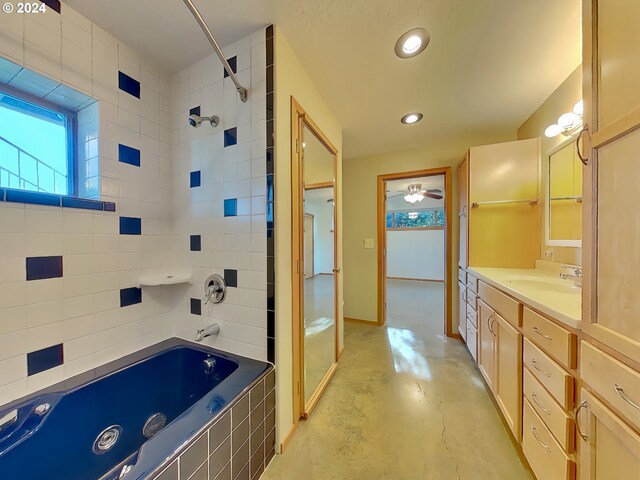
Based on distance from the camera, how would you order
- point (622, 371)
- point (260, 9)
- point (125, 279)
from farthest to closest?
1. point (125, 279)
2. point (260, 9)
3. point (622, 371)

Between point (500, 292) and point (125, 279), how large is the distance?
238 cm

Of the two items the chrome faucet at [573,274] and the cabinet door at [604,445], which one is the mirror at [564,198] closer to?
the chrome faucet at [573,274]

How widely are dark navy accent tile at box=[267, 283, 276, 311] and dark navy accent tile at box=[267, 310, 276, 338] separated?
0.03 meters

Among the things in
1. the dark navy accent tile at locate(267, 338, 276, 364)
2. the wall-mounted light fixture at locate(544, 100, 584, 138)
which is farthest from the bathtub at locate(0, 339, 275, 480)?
the wall-mounted light fixture at locate(544, 100, 584, 138)

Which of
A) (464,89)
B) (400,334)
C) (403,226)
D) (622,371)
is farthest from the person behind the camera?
(403,226)

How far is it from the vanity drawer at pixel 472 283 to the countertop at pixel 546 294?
5 cm

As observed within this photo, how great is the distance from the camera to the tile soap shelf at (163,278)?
56.1 inches

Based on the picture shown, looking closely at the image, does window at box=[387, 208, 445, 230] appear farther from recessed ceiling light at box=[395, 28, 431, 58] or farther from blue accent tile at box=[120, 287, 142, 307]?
blue accent tile at box=[120, 287, 142, 307]

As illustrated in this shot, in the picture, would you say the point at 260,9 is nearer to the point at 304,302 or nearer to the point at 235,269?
the point at 235,269

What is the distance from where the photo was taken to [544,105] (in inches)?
76.0

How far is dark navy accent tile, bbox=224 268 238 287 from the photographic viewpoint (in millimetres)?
1397

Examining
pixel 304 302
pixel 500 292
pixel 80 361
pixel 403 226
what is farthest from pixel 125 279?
pixel 403 226

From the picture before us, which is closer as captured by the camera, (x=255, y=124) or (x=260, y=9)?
(x=260, y=9)

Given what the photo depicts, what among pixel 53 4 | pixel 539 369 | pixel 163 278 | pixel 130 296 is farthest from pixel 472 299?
pixel 53 4
